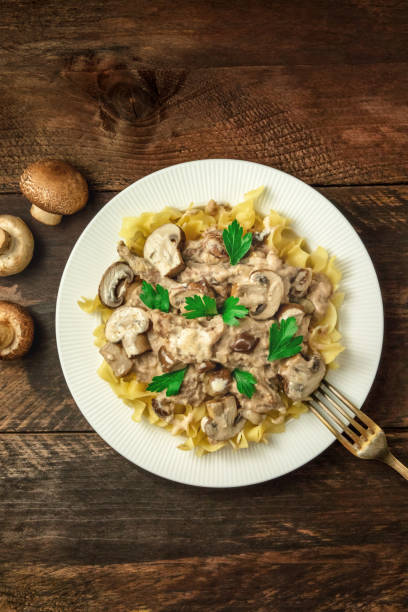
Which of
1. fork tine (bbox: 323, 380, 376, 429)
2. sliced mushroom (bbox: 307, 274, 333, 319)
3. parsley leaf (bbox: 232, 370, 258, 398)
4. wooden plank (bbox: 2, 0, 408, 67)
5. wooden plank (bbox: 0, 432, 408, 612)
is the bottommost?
wooden plank (bbox: 0, 432, 408, 612)

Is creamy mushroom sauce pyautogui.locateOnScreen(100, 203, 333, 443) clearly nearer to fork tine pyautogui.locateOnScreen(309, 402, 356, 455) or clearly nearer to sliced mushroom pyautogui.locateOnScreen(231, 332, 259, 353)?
sliced mushroom pyautogui.locateOnScreen(231, 332, 259, 353)

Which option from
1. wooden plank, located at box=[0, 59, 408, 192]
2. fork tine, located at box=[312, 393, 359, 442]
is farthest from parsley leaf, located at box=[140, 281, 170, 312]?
fork tine, located at box=[312, 393, 359, 442]

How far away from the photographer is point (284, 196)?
10.9ft

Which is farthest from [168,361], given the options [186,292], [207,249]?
[207,249]

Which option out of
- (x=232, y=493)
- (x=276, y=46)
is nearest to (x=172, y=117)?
(x=276, y=46)

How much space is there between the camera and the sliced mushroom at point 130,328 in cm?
318

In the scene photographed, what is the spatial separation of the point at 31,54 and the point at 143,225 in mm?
1703

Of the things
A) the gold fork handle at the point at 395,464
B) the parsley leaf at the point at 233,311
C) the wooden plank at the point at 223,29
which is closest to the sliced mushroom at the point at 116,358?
the parsley leaf at the point at 233,311

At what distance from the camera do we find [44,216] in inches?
145

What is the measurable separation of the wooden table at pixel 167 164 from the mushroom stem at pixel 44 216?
0.10 metres

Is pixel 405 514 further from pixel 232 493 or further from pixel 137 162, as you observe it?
pixel 137 162

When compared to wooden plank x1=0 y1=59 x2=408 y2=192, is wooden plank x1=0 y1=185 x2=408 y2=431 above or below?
below

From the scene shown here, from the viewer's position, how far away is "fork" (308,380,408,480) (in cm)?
309

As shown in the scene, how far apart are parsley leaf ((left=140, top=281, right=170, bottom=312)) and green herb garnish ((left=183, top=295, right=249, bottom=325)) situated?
0.57 feet
